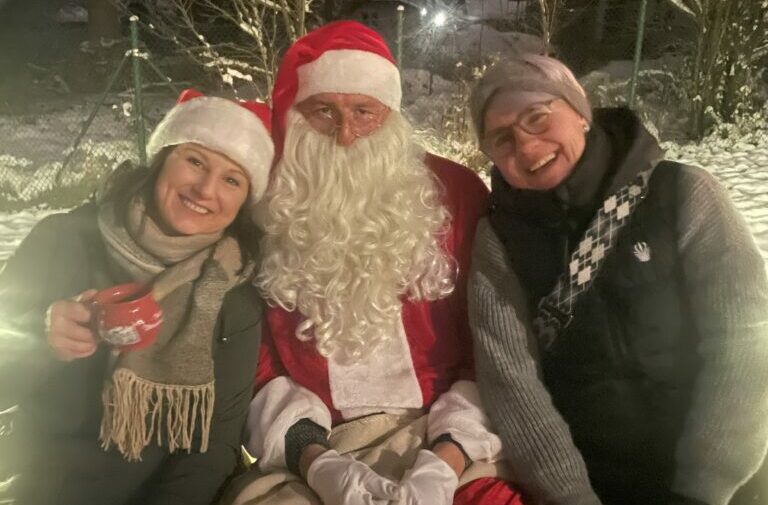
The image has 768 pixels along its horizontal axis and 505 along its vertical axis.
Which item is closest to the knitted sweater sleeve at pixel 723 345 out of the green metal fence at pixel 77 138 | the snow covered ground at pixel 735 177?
the snow covered ground at pixel 735 177

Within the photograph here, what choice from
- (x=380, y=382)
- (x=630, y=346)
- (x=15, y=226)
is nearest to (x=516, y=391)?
(x=630, y=346)

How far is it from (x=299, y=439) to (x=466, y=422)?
500 millimetres

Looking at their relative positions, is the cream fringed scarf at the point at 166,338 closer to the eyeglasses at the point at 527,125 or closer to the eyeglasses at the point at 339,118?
the eyeglasses at the point at 339,118

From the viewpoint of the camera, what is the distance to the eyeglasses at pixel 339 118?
2.24 m

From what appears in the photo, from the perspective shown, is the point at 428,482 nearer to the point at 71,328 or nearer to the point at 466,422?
the point at 466,422

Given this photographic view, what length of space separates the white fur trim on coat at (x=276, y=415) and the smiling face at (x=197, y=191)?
0.56m

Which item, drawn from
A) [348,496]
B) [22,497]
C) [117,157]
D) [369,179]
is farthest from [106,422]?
[117,157]

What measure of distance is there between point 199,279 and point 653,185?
1327mm

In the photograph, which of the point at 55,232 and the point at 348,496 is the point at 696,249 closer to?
the point at 348,496

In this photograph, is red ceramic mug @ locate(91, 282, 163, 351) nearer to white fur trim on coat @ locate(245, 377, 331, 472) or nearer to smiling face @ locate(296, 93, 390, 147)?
white fur trim on coat @ locate(245, 377, 331, 472)

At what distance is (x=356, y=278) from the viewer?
2.22 metres

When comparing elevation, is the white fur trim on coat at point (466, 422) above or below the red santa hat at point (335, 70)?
below

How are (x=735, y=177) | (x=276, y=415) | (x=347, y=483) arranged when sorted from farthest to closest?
(x=735, y=177)
(x=276, y=415)
(x=347, y=483)

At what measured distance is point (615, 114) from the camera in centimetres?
211
